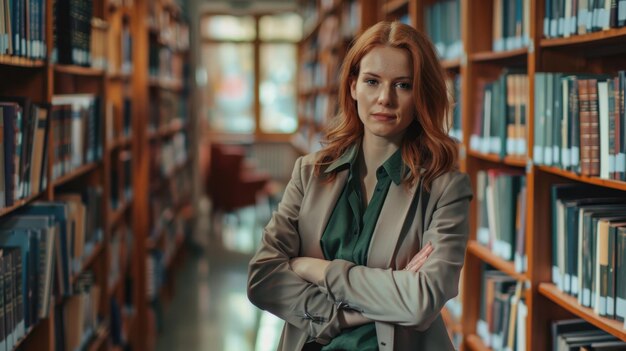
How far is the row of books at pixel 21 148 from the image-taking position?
7.61ft

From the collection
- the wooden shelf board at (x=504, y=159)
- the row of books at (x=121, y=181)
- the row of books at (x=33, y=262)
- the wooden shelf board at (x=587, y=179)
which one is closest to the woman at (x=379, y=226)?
the wooden shelf board at (x=587, y=179)

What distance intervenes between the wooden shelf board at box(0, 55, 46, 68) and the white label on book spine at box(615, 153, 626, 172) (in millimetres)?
1738

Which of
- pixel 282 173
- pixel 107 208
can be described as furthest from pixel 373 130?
pixel 282 173

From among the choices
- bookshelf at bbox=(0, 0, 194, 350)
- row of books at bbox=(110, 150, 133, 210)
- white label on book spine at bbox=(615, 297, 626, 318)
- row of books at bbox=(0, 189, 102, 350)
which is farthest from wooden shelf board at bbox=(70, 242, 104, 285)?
white label on book spine at bbox=(615, 297, 626, 318)

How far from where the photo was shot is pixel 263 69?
13086 mm

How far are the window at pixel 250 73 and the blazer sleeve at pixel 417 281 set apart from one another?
1128 cm

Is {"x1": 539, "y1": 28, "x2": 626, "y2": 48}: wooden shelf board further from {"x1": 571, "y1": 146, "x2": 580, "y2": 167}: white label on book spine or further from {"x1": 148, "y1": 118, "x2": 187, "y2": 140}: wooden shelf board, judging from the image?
{"x1": 148, "y1": 118, "x2": 187, "y2": 140}: wooden shelf board

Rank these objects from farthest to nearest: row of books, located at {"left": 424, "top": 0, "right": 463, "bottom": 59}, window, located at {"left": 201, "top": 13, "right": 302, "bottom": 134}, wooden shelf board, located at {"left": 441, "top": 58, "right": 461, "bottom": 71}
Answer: window, located at {"left": 201, "top": 13, "right": 302, "bottom": 134}
row of books, located at {"left": 424, "top": 0, "right": 463, "bottom": 59}
wooden shelf board, located at {"left": 441, "top": 58, "right": 461, "bottom": 71}

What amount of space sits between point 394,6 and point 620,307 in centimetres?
273

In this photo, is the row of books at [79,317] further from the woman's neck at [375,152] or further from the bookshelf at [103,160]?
the woman's neck at [375,152]

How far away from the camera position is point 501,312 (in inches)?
126

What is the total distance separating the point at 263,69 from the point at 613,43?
1076 centimetres

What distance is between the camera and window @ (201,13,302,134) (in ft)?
42.4

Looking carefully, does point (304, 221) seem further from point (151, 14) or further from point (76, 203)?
point (151, 14)
